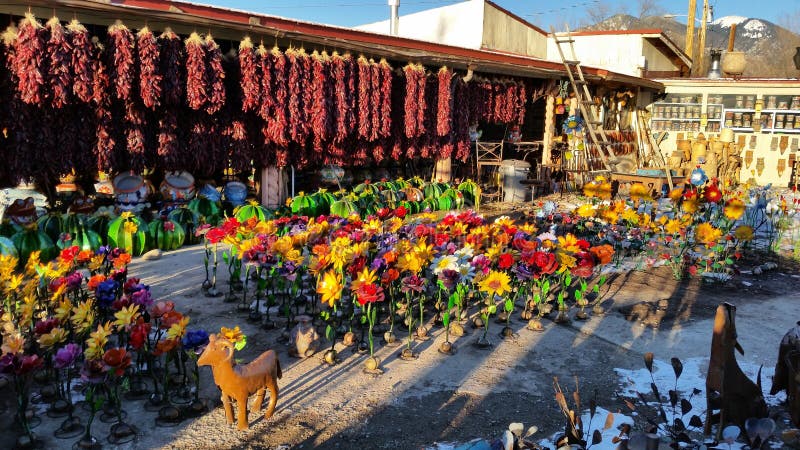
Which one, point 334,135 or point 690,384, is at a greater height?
point 334,135

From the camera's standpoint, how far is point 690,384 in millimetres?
4320

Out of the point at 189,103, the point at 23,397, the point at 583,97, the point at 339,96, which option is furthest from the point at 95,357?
the point at 583,97

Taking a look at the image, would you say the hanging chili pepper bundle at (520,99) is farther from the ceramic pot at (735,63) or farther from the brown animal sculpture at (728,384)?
the brown animal sculpture at (728,384)

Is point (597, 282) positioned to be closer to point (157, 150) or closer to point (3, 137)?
point (157, 150)

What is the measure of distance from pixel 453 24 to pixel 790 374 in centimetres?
1896

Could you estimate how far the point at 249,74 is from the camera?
8.54m

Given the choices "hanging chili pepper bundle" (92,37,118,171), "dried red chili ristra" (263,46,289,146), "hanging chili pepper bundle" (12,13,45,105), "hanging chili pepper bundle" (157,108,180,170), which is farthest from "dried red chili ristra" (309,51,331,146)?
"hanging chili pepper bundle" (12,13,45,105)

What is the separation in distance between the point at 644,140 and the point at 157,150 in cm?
1760

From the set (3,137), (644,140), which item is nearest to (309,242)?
(3,137)

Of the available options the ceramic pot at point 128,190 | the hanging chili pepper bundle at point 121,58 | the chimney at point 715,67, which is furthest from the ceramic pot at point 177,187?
the chimney at point 715,67

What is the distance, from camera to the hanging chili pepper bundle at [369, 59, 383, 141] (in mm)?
10258

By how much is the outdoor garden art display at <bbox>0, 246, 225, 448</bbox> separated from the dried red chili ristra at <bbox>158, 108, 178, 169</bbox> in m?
3.70

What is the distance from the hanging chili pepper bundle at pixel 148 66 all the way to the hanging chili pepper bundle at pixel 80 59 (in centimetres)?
60

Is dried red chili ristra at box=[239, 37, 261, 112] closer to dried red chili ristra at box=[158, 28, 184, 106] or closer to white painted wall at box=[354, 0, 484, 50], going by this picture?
dried red chili ristra at box=[158, 28, 184, 106]
